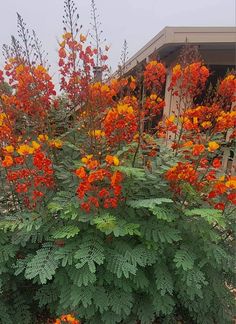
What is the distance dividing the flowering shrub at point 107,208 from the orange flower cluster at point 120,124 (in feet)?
0.03

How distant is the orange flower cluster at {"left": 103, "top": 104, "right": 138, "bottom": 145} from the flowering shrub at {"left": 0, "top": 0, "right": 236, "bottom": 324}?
0.01m

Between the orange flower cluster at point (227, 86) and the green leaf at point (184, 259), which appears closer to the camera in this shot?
the green leaf at point (184, 259)

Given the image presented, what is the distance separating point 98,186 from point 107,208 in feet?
0.53

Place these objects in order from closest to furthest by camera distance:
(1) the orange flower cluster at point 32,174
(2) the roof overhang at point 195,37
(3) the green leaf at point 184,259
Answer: (3) the green leaf at point 184,259, (1) the orange flower cluster at point 32,174, (2) the roof overhang at point 195,37

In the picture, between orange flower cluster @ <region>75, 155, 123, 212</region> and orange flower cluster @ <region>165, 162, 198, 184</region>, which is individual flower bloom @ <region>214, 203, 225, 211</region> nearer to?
orange flower cluster @ <region>165, 162, 198, 184</region>

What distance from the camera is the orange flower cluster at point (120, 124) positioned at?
267cm

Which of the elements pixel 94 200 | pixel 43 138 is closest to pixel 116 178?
pixel 94 200

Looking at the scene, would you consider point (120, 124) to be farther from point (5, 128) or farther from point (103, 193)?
point (5, 128)

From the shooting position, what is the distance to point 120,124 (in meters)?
2.68

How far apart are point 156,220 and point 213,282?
2.22ft

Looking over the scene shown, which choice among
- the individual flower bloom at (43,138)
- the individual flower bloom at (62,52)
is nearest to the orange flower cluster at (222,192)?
the individual flower bloom at (43,138)

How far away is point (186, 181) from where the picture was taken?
268 centimetres

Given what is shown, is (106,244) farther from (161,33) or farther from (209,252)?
(161,33)

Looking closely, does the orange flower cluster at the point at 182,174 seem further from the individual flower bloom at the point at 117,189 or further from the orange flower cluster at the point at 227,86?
the orange flower cluster at the point at 227,86
